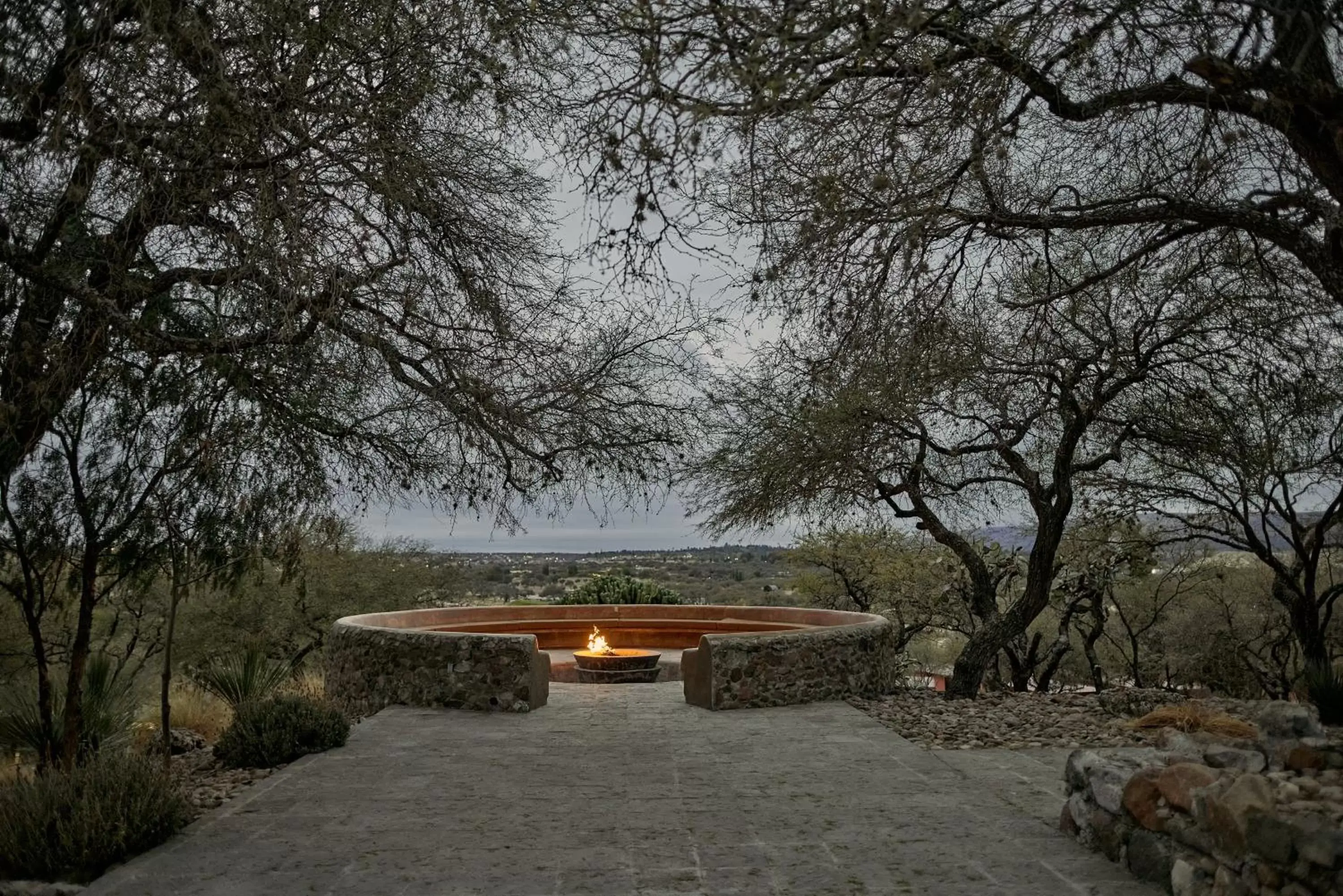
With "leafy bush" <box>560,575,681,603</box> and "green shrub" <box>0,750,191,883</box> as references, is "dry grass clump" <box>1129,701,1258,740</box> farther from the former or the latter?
"leafy bush" <box>560,575,681,603</box>

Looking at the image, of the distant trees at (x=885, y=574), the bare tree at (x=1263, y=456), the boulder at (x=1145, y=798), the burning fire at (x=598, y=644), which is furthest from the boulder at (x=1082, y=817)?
the distant trees at (x=885, y=574)

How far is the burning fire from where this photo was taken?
1497 centimetres

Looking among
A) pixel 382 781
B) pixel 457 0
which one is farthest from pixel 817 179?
pixel 382 781

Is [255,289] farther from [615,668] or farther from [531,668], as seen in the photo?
[615,668]

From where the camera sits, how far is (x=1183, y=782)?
5.26 metres

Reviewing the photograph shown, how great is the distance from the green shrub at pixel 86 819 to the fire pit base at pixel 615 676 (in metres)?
7.93

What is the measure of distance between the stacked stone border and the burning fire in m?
9.25

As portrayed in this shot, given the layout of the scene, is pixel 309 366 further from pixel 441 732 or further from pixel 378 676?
pixel 378 676

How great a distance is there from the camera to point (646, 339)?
8.63m

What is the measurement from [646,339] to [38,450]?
514 centimetres

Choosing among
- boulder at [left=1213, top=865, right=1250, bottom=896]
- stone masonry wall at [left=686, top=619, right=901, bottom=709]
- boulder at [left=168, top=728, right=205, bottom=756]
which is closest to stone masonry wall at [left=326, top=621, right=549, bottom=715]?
stone masonry wall at [left=686, top=619, right=901, bottom=709]

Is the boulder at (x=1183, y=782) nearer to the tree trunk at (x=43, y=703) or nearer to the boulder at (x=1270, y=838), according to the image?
the boulder at (x=1270, y=838)

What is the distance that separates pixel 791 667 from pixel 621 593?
7262mm

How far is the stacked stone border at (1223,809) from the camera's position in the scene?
4289mm
